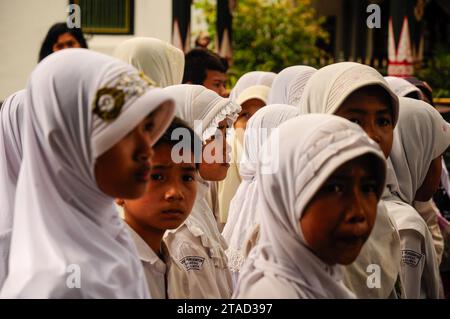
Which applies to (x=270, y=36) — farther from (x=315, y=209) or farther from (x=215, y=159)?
(x=315, y=209)

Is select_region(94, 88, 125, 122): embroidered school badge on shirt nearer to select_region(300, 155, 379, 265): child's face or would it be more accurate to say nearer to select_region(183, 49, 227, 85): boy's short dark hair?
select_region(300, 155, 379, 265): child's face

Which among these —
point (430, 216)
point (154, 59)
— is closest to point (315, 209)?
point (430, 216)

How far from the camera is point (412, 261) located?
11.5ft

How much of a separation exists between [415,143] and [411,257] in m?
0.68

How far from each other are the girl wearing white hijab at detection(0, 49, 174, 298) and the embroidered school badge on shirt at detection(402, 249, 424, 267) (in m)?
1.50

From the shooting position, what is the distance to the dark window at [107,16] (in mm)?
11820

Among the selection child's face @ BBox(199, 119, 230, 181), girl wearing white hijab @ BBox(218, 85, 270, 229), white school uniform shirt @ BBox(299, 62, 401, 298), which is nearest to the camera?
white school uniform shirt @ BBox(299, 62, 401, 298)

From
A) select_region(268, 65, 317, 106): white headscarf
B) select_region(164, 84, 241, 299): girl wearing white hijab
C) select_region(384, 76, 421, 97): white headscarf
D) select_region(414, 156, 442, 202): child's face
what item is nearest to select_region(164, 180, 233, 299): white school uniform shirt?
select_region(164, 84, 241, 299): girl wearing white hijab

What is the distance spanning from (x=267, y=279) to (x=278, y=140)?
14.7 inches

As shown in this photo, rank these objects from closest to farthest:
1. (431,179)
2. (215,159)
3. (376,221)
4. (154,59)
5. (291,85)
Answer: (376,221), (215,159), (431,179), (154,59), (291,85)

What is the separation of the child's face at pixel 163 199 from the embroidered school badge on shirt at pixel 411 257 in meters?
0.99

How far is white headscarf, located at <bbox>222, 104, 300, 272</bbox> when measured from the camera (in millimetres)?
4266
